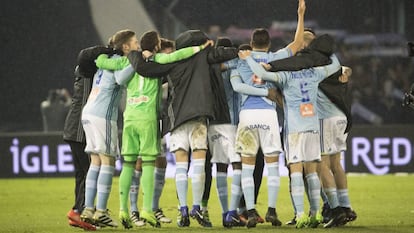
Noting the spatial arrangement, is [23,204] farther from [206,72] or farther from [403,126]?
[403,126]

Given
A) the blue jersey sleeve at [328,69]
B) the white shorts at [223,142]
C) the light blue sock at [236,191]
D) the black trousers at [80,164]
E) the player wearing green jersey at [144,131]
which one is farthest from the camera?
the black trousers at [80,164]

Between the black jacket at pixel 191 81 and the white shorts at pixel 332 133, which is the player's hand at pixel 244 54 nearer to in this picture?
the black jacket at pixel 191 81

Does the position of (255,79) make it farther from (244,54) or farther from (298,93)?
(298,93)

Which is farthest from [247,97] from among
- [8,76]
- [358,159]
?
[8,76]

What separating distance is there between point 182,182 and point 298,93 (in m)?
1.53

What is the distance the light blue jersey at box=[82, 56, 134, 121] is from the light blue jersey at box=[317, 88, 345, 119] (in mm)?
2132

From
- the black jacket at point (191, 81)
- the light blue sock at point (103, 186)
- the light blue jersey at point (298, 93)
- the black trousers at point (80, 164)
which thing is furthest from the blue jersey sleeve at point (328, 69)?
the black trousers at point (80, 164)

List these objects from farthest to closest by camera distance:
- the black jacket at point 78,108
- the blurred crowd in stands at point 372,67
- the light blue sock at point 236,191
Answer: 1. the blurred crowd in stands at point 372,67
2. the black jacket at point 78,108
3. the light blue sock at point 236,191

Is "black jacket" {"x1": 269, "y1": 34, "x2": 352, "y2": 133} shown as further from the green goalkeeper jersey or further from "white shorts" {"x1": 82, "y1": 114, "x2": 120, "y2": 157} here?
"white shorts" {"x1": 82, "y1": 114, "x2": 120, "y2": 157}

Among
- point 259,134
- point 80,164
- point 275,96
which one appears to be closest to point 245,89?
point 275,96

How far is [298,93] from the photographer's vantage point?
13.0m

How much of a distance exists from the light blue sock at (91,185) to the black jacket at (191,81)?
96cm

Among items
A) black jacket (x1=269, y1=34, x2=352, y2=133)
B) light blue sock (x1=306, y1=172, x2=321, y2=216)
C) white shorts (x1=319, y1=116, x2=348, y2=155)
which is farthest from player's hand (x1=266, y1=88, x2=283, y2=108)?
light blue sock (x1=306, y1=172, x2=321, y2=216)

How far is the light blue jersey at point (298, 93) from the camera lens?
12.9 meters
